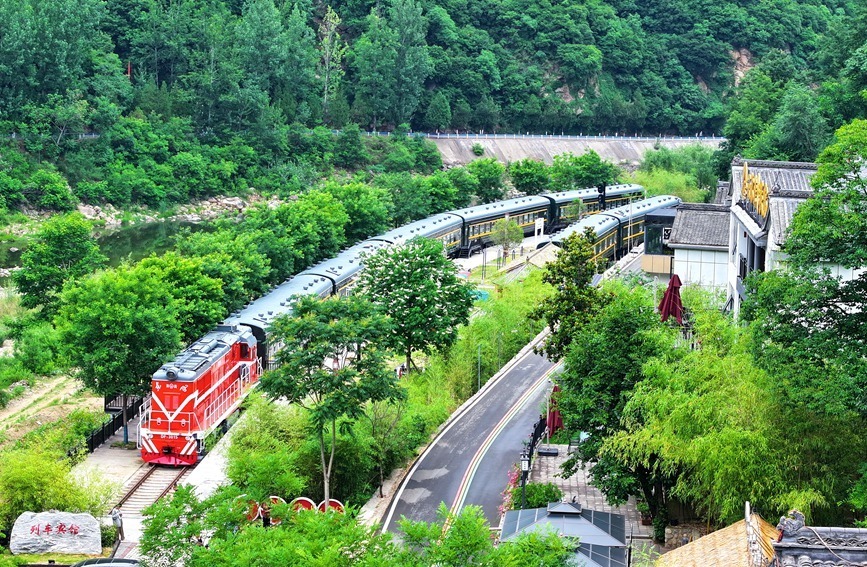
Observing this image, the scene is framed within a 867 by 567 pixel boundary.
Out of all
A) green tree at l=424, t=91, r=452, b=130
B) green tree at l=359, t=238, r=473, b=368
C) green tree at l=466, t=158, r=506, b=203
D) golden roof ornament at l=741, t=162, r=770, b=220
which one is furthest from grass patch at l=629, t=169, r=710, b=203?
golden roof ornament at l=741, t=162, r=770, b=220

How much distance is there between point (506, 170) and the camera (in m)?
118

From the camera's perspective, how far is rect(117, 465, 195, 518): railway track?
34219 mm

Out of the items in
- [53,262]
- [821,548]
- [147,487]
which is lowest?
[147,487]

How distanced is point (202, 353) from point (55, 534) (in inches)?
407

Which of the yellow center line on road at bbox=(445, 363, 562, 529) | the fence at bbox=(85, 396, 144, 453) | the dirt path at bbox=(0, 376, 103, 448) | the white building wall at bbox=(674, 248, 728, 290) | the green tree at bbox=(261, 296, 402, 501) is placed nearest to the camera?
the green tree at bbox=(261, 296, 402, 501)

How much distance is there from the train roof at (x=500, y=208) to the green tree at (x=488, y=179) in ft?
54.2

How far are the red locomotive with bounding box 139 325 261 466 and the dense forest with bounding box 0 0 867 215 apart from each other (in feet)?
115

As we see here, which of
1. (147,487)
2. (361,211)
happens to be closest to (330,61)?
(361,211)

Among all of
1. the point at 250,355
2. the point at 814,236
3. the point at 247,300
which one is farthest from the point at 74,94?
the point at 814,236

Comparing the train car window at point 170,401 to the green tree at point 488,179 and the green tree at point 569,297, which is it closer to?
the green tree at point 569,297

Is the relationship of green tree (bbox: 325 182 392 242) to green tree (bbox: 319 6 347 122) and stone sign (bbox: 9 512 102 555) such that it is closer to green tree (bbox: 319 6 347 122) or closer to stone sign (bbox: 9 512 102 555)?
stone sign (bbox: 9 512 102 555)

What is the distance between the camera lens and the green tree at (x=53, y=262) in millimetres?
52188

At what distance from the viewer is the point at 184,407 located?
37.5 metres

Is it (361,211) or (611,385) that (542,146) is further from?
(611,385)
